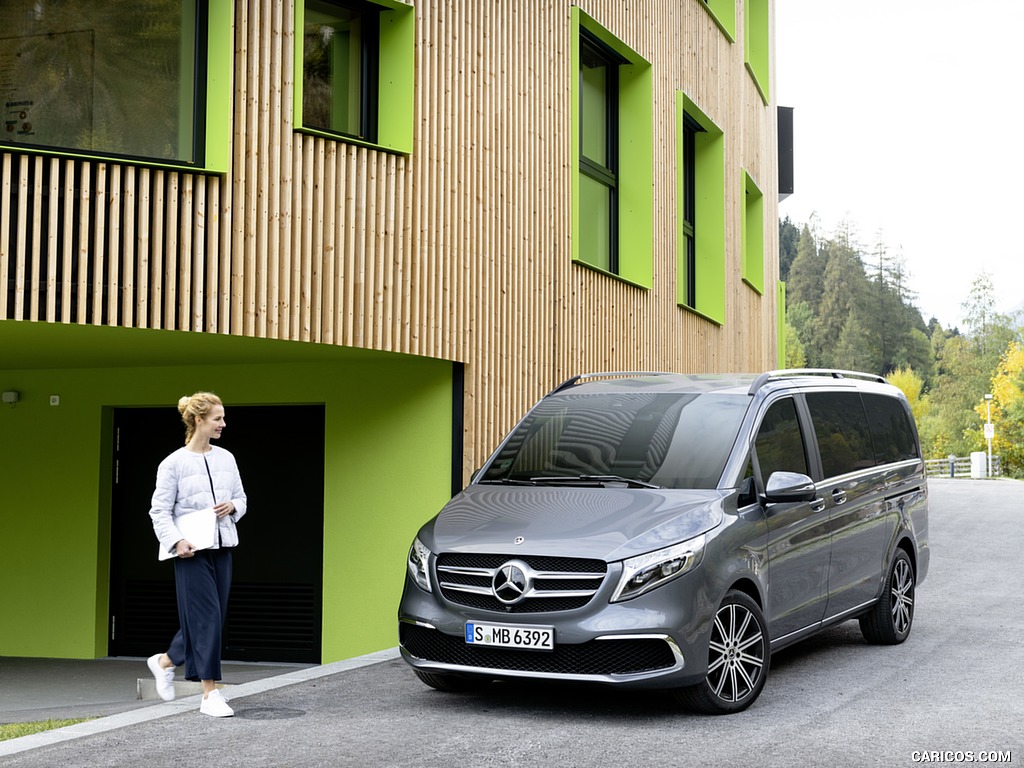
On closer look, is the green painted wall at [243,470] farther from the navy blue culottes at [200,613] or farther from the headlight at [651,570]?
the headlight at [651,570]

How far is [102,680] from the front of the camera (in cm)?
1195

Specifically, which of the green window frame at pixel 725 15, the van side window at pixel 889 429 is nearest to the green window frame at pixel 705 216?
the green window frame at pixel 725 15

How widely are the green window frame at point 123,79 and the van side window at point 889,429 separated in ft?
17.1

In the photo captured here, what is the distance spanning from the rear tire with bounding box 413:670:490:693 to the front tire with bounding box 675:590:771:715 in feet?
4.29

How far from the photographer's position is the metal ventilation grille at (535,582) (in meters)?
6.88

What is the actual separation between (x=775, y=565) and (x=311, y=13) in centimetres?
610

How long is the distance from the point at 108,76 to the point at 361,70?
2.33m

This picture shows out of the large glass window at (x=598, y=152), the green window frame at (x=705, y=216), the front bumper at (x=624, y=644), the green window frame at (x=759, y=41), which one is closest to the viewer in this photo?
the front bumper at (x=624, y=644)

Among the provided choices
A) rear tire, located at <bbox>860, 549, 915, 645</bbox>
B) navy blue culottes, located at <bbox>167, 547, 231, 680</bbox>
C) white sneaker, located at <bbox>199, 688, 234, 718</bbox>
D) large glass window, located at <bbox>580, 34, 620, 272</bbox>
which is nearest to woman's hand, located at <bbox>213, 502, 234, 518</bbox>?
A: navy blue culottes, located at <bbox>167, 547, 231, 680</bbox>

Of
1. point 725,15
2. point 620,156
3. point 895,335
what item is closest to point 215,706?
point 620,156

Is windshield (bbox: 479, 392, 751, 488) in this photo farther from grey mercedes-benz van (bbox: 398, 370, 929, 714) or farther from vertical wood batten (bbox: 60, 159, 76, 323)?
vertical wood batten (bbox: 60, 159, 76, 323)

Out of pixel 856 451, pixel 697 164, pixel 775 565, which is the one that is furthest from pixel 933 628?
pixel 697 164

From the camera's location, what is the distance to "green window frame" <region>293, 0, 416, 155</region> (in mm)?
10805

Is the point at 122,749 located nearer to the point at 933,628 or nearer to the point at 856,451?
the point at 856,451
